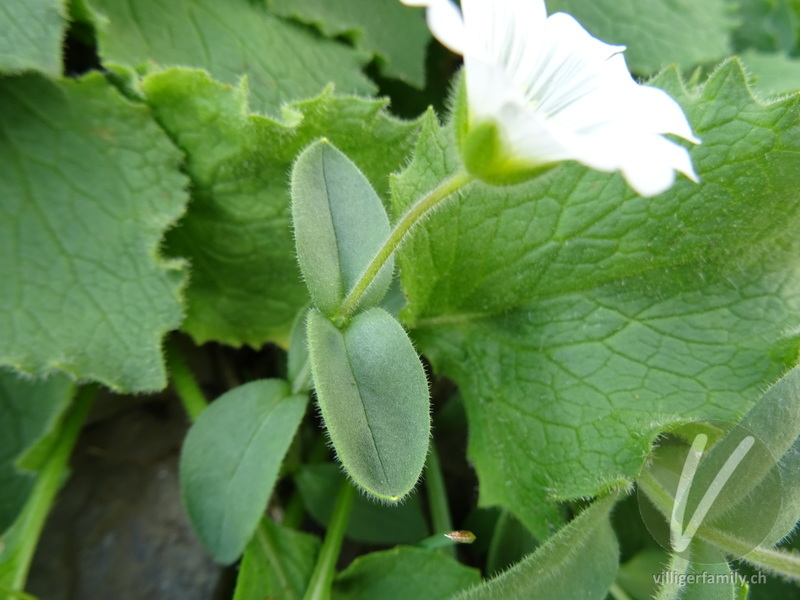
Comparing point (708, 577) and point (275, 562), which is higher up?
point (708, 577)

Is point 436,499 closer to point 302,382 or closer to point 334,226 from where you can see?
point 302,382

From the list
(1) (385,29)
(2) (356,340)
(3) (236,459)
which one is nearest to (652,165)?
(2) (356,340)

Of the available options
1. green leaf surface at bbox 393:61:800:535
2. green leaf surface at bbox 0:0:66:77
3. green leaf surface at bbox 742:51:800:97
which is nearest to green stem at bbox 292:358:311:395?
green leaf surface at bbox 393:61:800:535

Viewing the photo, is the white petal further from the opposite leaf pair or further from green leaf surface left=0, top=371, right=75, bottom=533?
green leaf surface left=0, top=371, right=75, bottom=533

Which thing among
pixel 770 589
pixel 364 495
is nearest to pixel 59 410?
pixel 364 495

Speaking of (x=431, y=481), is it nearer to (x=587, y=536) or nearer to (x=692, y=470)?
(x=587, y=536)

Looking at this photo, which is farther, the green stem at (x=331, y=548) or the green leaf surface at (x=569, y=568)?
the green stem at (x=331, y=548)

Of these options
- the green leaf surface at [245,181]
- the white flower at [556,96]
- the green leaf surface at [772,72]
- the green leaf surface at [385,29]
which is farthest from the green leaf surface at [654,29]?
the white flower at [556,96]

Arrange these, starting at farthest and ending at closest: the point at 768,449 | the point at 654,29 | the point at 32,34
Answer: the point at 654,29 → the point at 32,34 → the point at 768,449

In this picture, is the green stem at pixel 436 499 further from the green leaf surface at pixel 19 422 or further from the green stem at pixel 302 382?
the green leaf surface at pixel 19 422
